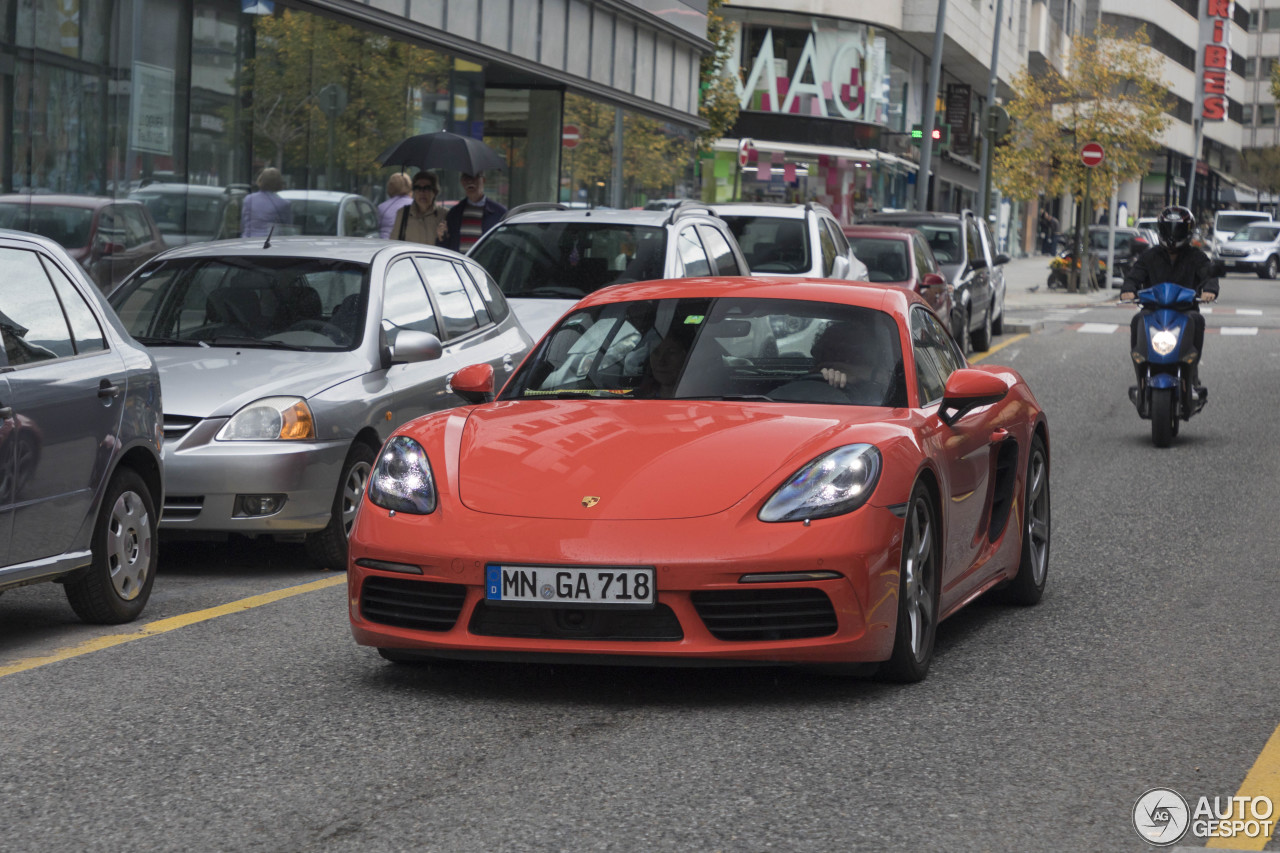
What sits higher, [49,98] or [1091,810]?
[49,98]

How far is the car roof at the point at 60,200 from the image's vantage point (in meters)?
15.5

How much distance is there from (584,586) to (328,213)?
1572cm

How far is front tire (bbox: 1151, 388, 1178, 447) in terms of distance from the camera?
14586mm

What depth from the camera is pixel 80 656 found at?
6.80 meters

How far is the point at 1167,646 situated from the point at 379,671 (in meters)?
2.80

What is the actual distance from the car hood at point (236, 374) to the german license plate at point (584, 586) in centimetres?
339

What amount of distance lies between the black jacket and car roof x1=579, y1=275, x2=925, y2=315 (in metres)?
8.01

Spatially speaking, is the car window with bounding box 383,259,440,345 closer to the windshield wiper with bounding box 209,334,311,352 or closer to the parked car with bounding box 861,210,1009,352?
the windshield wiper with bounding box 209,334,311,352

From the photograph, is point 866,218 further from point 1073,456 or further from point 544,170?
point 1073,456

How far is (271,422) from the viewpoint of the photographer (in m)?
8.73

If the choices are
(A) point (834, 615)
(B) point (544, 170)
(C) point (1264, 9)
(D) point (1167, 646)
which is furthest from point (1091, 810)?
(C) point (1264, 9)

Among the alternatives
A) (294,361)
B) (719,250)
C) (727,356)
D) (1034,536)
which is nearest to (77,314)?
(294,361)

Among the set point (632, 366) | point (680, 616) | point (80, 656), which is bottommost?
point (80, 656)

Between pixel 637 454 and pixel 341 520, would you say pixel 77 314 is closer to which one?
pixel 341 520
